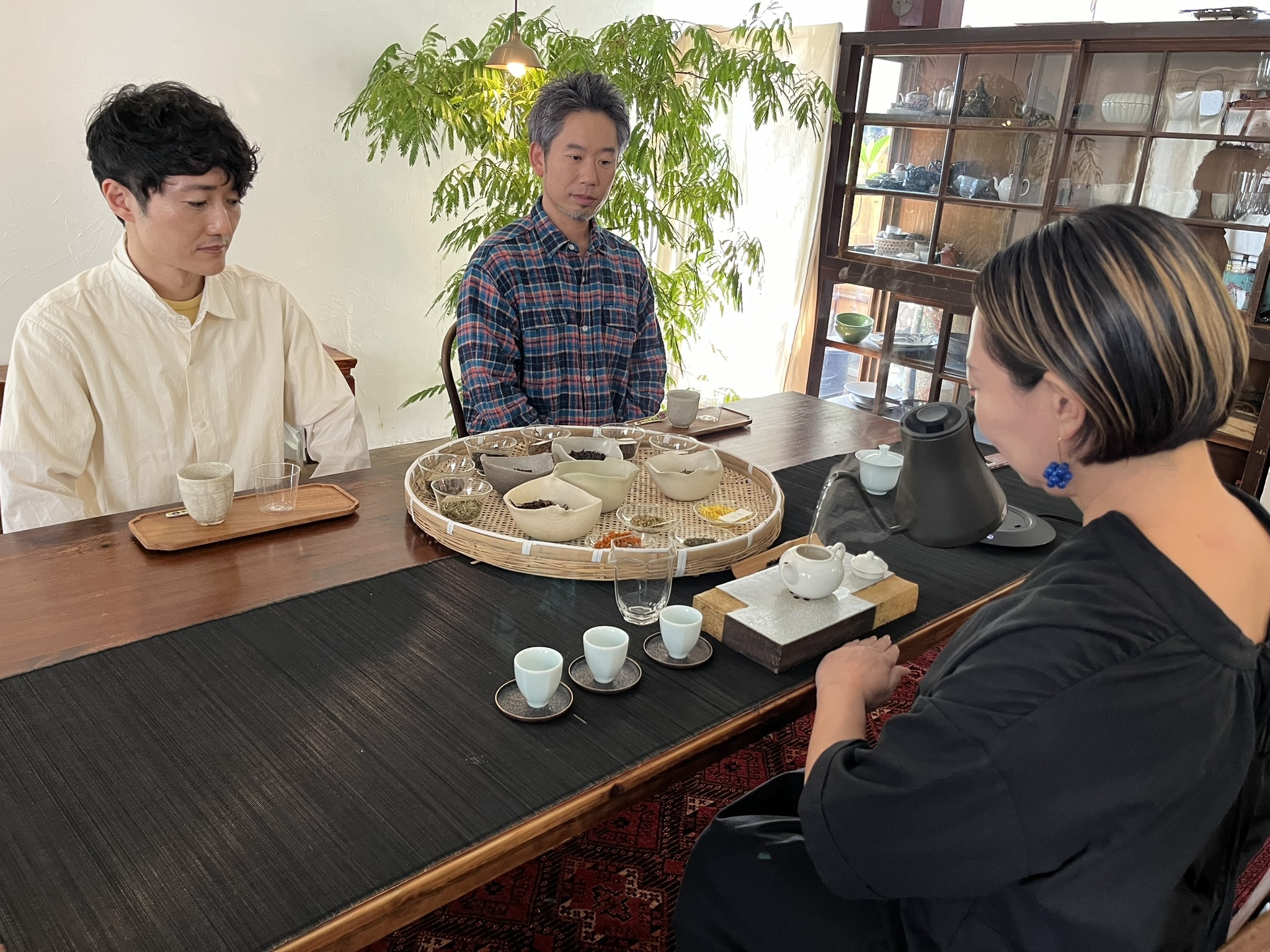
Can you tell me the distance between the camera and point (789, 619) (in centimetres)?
128

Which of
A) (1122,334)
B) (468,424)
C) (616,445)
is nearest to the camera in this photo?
(1122,334)

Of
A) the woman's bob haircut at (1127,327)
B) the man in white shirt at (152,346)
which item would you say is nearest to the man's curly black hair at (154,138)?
the man in white shirt at (152,346)

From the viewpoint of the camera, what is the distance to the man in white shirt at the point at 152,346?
1.67m

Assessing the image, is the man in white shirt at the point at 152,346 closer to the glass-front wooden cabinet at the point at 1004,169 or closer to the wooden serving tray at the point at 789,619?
the wooden serving tray at the point at 789,619

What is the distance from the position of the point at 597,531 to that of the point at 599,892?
2.45 feet

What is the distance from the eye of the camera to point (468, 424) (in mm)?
2354

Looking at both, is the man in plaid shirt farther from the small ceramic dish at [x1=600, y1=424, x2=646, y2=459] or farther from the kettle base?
the kettle base

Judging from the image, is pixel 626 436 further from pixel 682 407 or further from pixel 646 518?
pixel 646 518

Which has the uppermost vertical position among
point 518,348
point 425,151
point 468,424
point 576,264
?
point 425,151

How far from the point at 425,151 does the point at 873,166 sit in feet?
6.77

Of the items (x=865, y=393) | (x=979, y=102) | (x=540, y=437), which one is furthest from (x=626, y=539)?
(x=865, y=393)

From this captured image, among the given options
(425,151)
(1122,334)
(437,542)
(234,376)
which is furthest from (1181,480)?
(425,151)

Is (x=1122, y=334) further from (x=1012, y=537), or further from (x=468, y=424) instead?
(x=468, y=424)

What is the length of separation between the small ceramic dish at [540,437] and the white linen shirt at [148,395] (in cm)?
38
